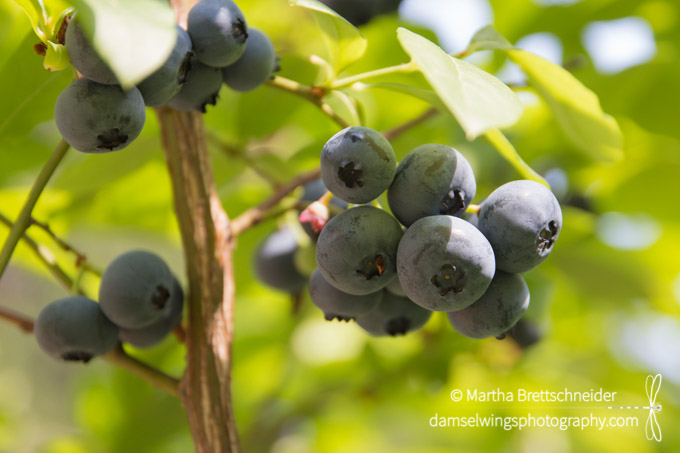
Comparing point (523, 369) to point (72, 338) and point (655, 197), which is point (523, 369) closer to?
point (655, 197)

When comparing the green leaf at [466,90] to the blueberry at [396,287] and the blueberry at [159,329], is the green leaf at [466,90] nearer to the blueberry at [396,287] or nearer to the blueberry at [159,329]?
the blueberry at [396,287]

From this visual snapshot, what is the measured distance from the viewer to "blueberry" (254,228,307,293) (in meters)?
1.24

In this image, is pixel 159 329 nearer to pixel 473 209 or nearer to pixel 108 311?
pixel 108 311

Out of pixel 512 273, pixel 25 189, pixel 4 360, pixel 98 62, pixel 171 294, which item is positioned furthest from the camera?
pixel 4 360

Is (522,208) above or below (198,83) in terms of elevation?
below

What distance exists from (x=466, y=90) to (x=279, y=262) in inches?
28.4

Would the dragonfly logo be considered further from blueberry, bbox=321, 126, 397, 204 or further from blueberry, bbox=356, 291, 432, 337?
blueberry, bbox=321, 126, 397, 204

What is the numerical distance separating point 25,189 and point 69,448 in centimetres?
69

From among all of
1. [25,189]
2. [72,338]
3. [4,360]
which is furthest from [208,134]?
[4,360]

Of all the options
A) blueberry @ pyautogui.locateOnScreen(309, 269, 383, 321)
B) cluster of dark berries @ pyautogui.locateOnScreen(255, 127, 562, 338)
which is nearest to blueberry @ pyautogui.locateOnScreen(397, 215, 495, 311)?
cluster of dark berries @ pyautogui.locateOnScreen(255, 127, 562, 338)

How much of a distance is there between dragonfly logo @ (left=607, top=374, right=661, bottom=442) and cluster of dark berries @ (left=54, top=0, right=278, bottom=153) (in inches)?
54.0

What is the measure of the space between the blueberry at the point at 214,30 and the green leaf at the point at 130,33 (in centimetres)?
21

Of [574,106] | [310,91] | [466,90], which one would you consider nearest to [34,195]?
[310,91]

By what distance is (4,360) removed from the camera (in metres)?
4.48
